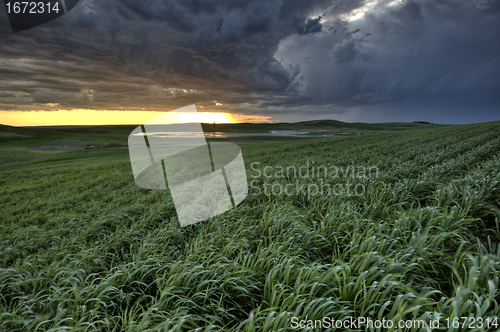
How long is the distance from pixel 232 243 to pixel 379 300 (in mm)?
2324

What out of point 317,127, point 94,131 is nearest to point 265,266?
point 94,131

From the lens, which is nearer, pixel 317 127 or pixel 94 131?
pixel 94 131

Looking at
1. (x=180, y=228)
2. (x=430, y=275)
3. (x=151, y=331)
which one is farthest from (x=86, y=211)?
(x=430, y=275)

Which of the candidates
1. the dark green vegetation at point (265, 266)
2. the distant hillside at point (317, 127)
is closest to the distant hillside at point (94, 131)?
the distant hillside at point (317, 127)

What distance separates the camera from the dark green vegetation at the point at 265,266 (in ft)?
7.50

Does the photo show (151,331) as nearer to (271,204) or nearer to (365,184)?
(271,204)

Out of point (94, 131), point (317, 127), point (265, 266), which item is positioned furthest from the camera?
point (317, 127)

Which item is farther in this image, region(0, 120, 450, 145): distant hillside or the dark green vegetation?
region(0, 120, 450, 145): distant hillside

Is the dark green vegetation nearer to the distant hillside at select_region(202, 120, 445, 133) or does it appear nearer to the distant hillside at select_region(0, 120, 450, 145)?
the distant hillside at select_region(0, 120, 450, 145)

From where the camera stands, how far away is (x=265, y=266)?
3072 millimetres

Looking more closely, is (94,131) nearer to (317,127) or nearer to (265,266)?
(317,127)

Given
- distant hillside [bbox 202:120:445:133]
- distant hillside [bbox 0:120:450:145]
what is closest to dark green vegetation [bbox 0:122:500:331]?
distant hillside [bbox 0:120:450:145]

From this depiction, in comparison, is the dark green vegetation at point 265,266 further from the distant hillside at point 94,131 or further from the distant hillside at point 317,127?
the distant hillside at point 317,127

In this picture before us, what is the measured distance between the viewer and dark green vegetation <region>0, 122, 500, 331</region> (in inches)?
90.0
